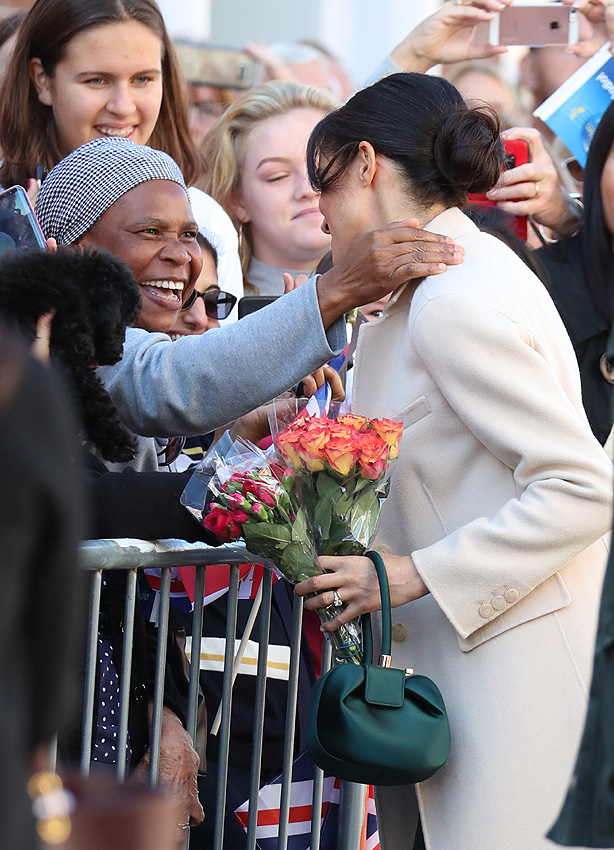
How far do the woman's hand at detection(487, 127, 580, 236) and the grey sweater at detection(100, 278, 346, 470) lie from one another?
162cm

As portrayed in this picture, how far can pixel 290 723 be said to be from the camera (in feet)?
9.27

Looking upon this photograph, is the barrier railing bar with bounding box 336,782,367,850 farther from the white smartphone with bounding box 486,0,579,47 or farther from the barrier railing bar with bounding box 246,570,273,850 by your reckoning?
the white smartphone with bounding box 486,0,579,47

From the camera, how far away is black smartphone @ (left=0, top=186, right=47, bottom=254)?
262 centimetres

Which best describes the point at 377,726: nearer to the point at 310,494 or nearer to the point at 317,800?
the point at 310,494

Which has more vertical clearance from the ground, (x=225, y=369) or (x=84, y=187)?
(x=84, y=187)

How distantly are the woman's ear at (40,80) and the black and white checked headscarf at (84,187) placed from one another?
921 mm

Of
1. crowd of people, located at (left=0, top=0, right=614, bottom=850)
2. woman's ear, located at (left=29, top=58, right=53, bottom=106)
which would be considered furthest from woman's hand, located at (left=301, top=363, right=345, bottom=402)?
woman's ear, located at (left=29, top=58, right=53, bottom=106)

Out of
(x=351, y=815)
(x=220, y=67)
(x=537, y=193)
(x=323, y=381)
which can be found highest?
(x=537, y=193)

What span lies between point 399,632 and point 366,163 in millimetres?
991

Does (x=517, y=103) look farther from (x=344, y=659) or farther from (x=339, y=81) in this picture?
(x=344, y=659)

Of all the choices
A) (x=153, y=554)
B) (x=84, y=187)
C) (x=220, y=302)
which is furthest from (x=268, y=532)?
(x=220, y=302)

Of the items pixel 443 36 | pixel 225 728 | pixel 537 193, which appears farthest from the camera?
pixel 443 36

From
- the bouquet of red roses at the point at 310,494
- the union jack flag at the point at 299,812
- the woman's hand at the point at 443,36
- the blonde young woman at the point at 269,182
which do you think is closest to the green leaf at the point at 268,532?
the bouquet of red roses at the point at 310,494

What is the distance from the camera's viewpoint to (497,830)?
2283mm
